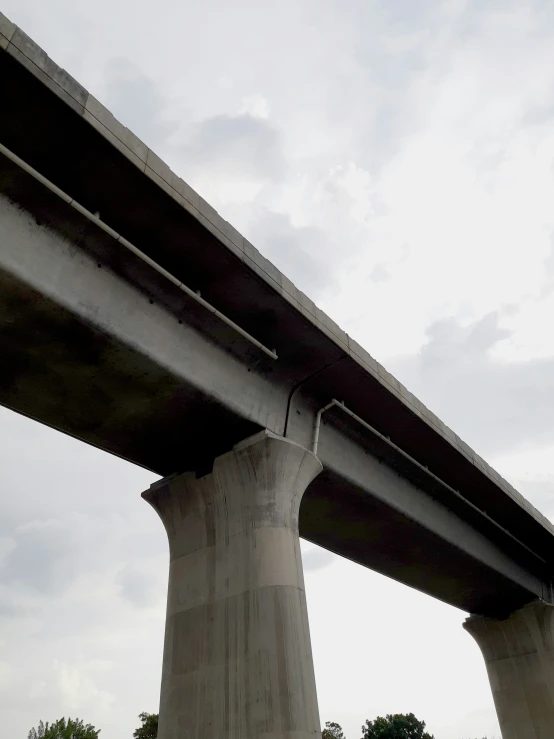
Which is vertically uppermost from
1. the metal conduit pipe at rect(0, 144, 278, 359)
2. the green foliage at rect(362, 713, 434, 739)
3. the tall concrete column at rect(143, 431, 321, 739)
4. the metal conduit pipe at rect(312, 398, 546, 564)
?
the green foliage at rect(362, 713, 434, 739)

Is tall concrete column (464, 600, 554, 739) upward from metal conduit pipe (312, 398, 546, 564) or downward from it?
downward

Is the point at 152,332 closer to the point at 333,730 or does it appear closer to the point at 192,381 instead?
the point at 192,381

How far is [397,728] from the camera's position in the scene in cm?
8231

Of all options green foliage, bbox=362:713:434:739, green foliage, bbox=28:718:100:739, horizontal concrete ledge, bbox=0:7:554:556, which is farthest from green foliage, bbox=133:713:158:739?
horizontal concrete ledge, bbox=0:7:554:556

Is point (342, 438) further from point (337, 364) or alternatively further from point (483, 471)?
point (483, 471)

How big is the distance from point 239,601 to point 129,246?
5.96 metres

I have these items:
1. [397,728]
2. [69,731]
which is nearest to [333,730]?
[397,728]

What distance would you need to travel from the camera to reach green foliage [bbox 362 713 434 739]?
268 ft

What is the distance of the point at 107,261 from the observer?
926 centimetres

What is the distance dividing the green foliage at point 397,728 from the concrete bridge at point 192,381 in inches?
3248

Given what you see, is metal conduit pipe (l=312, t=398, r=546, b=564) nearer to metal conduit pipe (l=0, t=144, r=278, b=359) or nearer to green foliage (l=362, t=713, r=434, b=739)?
metal conduit pipe (l=0, t=144, r=278, b=359)

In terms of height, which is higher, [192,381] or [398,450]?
[398,450]

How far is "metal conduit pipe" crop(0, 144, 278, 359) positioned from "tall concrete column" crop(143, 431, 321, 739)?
1.89 m

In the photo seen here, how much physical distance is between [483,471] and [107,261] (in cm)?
1160
